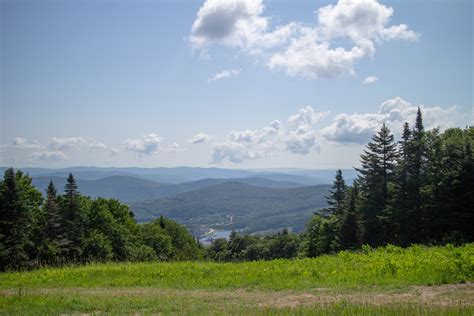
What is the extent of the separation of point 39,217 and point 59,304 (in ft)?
132

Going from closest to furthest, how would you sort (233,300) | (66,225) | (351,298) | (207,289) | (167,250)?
(351,298) < (233,300) < (207,289) < (66,225) < (167,250)

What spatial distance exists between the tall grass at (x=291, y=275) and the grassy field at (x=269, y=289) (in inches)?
1.2

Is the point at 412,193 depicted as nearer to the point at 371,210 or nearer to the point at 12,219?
the point at 371,210

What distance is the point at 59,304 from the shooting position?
407 inches

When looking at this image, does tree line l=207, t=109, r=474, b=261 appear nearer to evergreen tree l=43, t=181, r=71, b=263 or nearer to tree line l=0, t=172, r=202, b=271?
tree line l=0, t=172, r=202, b=271

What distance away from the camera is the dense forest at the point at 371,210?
32.1 metres

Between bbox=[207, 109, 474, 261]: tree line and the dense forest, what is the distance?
0.08 metres

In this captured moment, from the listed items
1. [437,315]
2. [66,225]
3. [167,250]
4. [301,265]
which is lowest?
[167,250]

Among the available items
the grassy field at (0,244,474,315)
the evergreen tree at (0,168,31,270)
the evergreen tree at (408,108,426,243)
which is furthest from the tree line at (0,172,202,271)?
the evergreen tree at (408,108,426,243)

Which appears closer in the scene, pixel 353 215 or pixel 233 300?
pixel 233 300

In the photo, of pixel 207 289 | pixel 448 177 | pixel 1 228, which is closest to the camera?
pixel 207 289

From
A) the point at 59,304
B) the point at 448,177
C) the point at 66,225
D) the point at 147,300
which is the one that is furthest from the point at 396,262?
the point at 66,225

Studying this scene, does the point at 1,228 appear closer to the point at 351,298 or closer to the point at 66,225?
the point at 66,225

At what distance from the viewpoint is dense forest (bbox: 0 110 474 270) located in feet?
105
